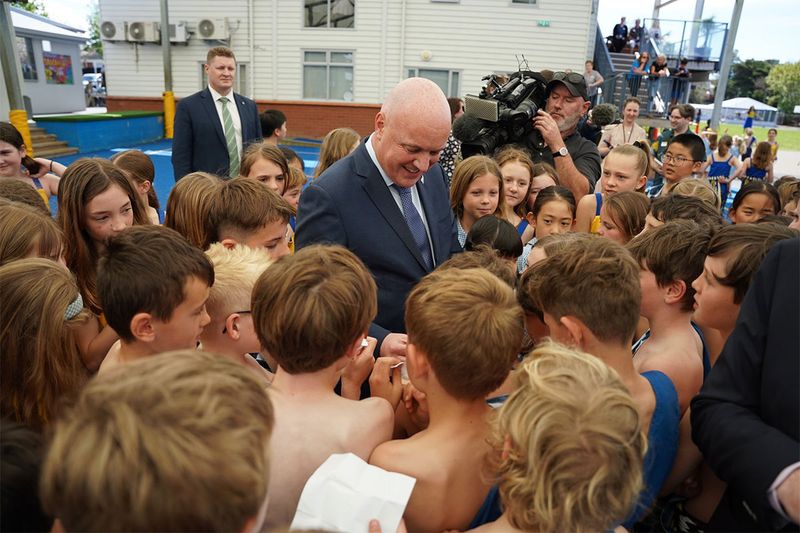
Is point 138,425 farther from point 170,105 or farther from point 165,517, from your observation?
point 170,105

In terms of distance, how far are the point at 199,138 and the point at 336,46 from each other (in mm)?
13297

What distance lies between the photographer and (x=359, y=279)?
4.66 ft

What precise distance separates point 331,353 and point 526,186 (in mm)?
2704

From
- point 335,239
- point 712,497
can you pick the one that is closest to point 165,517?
point 335,239

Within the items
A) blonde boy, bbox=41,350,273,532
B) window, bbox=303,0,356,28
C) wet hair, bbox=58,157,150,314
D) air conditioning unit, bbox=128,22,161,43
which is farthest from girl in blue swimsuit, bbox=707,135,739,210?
air conditioning unit, bbox=128,22,161,43

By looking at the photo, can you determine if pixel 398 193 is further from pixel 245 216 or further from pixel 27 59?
pixel 27 59

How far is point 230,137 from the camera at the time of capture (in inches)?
191

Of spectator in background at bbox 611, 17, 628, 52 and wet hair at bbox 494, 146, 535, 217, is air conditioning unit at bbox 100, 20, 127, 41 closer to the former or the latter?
spectator in background at bbox 611, 17, 628, 52

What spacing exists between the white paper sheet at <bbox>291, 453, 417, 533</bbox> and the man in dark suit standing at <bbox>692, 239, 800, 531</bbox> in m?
0.75

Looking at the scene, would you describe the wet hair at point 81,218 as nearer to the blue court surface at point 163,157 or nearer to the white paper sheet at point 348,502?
the white paper sheet at point 348,502

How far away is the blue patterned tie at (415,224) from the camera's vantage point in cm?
232

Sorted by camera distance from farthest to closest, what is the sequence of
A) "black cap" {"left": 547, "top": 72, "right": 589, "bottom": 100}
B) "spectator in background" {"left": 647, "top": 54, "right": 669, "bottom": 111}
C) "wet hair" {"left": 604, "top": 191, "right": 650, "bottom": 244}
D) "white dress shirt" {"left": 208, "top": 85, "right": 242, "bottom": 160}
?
"spectator in background" {"left": 647, "top": 54, "right": 669, "bottom": 111}
"white dress shirt" {"left": 208, "top": 85, "right": 242, "bottom": 160}
"black cap" {"left": 547, "top": 72, "right": 589, "bottom": 100}
"wet hair" {"left": 604, "top": 191, "right": 650, "bottom": 244}

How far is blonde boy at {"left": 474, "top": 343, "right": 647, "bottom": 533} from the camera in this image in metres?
1.00

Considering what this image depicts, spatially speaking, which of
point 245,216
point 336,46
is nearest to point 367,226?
point 245,216
